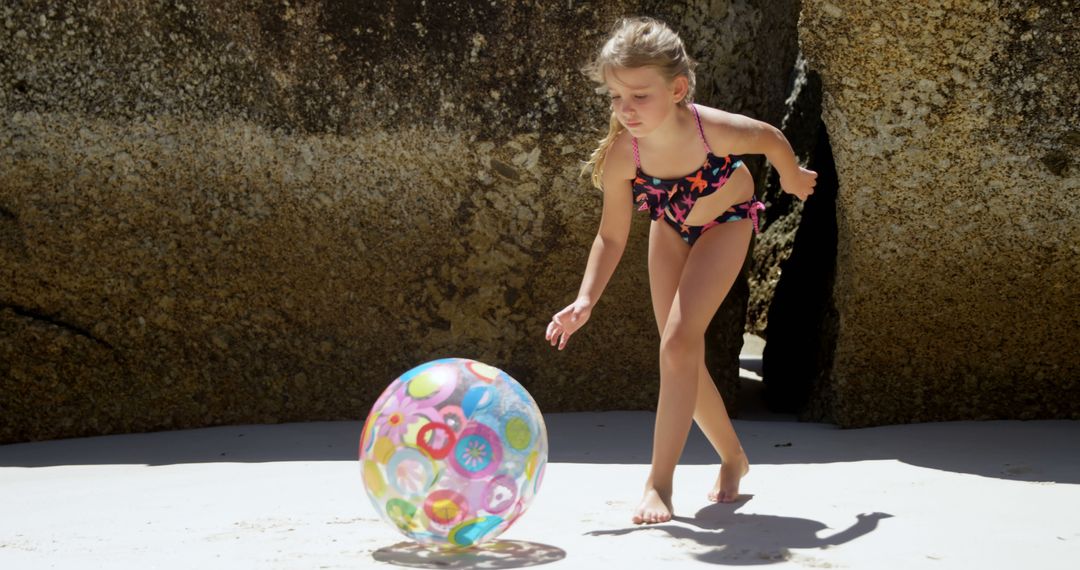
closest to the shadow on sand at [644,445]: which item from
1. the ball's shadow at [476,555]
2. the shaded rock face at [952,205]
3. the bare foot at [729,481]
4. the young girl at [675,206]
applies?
the shaded rock face at [952,205]

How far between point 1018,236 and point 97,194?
3.23 metres

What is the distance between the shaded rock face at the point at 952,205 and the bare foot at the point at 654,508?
1.58 metres

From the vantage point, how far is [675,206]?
11.2 feet

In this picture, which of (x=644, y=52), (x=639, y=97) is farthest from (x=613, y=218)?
(x=644, y=52)

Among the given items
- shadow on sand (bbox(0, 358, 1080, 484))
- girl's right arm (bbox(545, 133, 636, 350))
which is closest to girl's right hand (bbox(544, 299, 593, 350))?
girl's right arm (bbox(545, 133, 636, 350))

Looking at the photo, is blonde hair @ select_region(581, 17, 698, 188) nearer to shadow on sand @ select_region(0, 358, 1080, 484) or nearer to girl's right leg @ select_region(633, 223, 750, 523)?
girl's right leg @ select_region(633, 223, 750, 523)

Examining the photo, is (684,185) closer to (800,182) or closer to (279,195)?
(800,182)

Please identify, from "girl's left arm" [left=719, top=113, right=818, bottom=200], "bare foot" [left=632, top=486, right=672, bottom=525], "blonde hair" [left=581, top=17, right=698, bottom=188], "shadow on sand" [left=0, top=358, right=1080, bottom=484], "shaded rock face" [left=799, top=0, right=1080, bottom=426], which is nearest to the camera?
"bare foot" [left=632, top=486, right=672, bottom=525]

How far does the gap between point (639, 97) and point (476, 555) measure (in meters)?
1.26

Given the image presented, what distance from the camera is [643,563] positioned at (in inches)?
106

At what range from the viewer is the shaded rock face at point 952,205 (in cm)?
407

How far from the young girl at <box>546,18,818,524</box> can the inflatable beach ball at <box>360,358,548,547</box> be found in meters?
0.48

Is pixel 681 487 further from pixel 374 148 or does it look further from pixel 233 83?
pixel 233 83

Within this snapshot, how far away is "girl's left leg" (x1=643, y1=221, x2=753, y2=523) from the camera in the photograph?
321 cm
